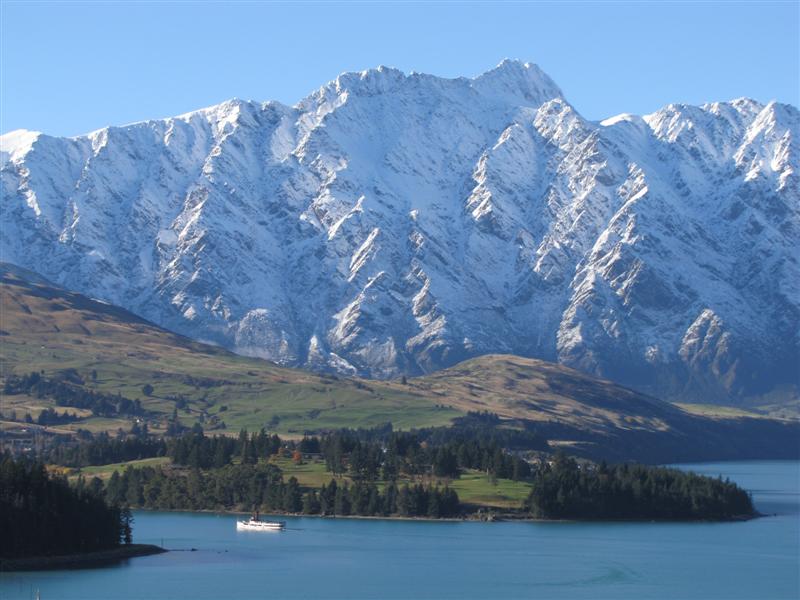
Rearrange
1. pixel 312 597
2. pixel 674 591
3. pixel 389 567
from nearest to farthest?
pixel 312 597
pixel 674 591
pixel 389 567

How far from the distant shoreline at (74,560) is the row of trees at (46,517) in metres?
0.98

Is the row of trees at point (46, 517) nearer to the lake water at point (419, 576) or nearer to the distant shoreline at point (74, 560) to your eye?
the distant shoreline at point (74, 560)

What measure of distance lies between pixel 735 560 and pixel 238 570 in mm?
57299

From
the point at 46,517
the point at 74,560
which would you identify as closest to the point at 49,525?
the point at 46,517

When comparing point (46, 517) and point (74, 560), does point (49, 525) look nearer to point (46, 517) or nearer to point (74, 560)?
point (46, 517)

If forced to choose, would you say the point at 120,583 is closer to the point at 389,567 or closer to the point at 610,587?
the point at 389,567

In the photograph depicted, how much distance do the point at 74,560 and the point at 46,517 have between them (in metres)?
5.17

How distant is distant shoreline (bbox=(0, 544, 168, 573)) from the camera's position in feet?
545

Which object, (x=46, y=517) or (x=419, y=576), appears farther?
(x=419, y=576)

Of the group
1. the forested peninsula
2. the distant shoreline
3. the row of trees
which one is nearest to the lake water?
the distant shoreline

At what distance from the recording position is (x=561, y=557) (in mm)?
195625

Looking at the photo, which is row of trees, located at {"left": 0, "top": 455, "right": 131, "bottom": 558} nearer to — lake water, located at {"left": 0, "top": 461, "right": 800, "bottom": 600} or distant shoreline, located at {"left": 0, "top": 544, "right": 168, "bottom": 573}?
distant shoreline, located at {"left": 0, "top": 544, "right": 168, "bottom": 573}

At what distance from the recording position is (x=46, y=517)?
17188 cm

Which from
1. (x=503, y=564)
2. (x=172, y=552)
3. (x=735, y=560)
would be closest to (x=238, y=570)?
(x=172, y=552)
